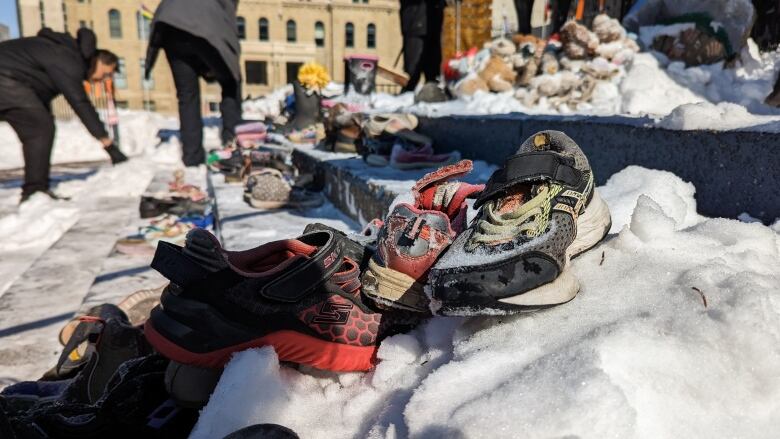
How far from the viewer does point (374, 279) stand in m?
1.24

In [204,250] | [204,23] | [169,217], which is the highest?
[204,23]

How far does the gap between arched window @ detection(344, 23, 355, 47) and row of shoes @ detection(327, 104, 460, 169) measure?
3496cm

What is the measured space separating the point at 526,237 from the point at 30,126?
5.41m

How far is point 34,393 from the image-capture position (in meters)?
1.45

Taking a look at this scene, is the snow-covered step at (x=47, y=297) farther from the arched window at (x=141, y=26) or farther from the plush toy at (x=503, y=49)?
the arched window at (x=141, y=26)

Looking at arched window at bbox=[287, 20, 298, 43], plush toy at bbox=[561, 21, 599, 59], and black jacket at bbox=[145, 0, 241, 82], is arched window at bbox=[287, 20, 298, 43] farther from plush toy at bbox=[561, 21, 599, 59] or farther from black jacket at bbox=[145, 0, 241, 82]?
plush toy at bbox=[561, 21, 599, 59]

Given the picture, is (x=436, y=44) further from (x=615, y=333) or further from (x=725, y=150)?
(x=615, y=333)

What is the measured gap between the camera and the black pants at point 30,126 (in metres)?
4.66

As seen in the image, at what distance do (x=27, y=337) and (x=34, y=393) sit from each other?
74 cm

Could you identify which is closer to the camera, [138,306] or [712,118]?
[712,118]

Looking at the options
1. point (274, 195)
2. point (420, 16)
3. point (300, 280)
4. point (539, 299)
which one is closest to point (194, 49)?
point (274, 195)

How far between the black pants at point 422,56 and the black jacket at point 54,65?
428cm

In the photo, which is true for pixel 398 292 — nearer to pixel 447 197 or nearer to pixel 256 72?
pixel 447 197

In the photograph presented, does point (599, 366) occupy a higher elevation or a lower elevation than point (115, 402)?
higher
